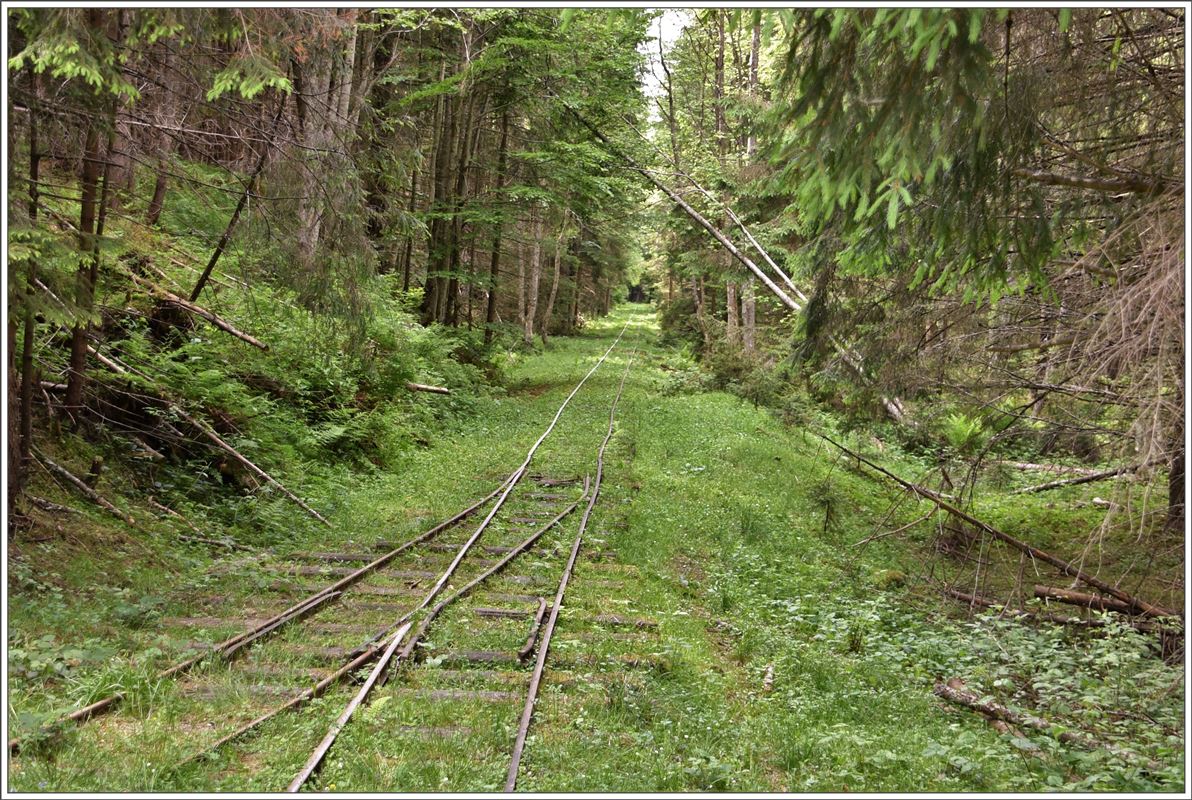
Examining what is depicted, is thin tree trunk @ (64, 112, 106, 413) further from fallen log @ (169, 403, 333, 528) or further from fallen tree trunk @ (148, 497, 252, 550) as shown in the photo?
fallen tree trunk @ (148, 497, 252, 550)

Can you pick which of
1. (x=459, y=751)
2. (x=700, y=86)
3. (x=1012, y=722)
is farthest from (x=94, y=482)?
(x=700, y=86)

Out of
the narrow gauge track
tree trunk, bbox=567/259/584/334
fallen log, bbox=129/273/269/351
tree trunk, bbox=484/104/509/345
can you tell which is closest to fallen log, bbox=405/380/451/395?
tree trunk, bbox=484/104/509/345

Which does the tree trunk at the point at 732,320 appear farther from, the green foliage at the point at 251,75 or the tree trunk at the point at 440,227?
the green foliage at the point at 251,75

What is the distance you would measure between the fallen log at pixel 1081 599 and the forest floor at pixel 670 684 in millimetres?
769

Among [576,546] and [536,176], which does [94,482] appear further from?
[536,176]

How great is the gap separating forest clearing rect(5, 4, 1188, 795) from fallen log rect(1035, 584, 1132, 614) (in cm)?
6

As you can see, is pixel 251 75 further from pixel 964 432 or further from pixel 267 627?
pixel 964 432

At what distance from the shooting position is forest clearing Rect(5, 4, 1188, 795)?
4.89 metres

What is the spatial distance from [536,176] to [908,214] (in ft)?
56.9

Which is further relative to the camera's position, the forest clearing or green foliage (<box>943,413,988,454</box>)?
green foliage (<box>943,413,988,454</box>)

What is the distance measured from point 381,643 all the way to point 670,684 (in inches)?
97.8

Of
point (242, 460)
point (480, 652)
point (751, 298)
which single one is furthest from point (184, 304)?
point (751, 298)

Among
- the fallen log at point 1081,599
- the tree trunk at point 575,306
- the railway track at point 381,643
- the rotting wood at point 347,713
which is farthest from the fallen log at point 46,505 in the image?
the tree trunk at point 575,306

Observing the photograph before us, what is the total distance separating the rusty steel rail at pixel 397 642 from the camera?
470 cm
